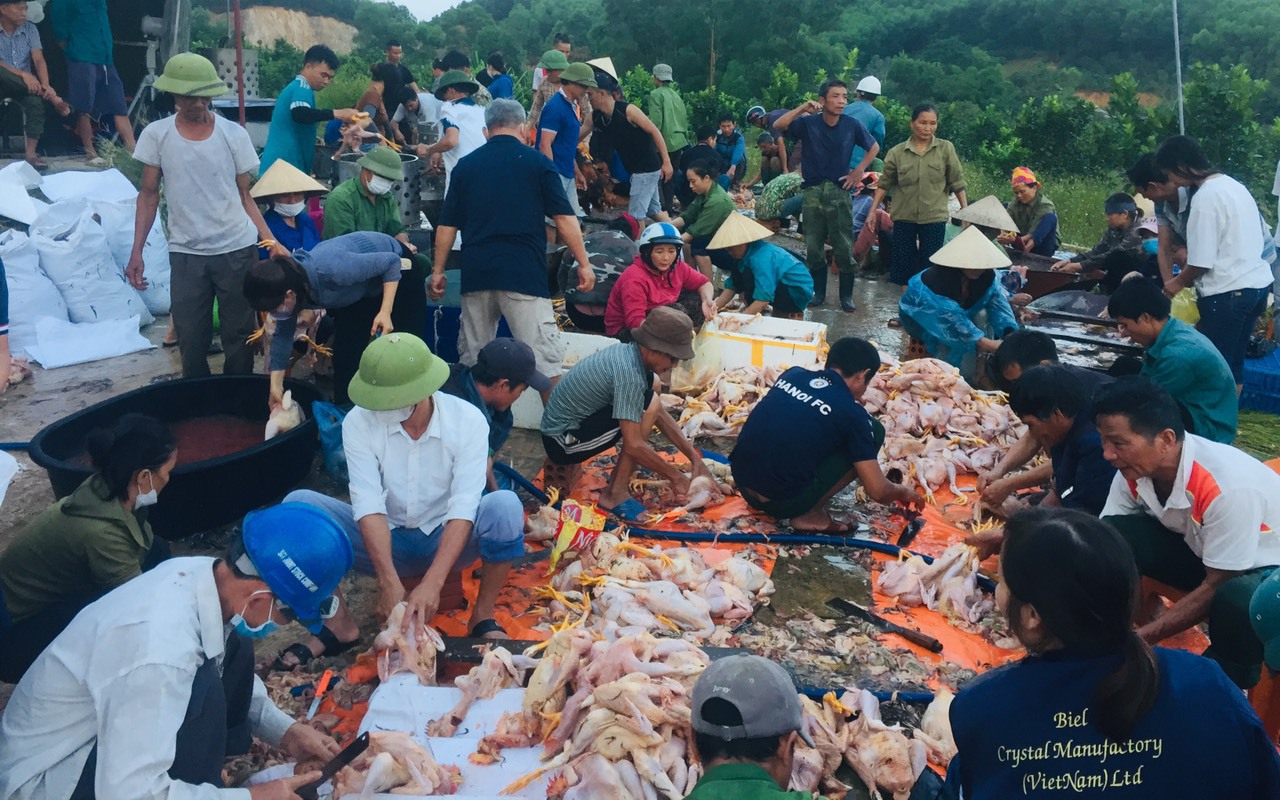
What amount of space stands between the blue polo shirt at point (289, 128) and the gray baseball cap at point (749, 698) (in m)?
6.18

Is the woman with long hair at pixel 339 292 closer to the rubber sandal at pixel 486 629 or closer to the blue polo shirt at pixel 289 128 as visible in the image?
the rubber sandal at pixel 486 629

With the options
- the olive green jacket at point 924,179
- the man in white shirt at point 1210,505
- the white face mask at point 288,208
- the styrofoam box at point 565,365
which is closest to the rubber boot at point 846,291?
the olive green jacket at point 924,179

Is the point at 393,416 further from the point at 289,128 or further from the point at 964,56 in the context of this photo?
the point at 964,56

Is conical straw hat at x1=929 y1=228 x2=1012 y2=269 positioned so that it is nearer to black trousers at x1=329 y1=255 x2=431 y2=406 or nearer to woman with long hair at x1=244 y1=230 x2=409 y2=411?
black trousers at x1=329 y1=255 x2=431 y2=406

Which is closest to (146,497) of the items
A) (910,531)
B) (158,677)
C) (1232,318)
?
(158,677)

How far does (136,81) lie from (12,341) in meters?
7.62

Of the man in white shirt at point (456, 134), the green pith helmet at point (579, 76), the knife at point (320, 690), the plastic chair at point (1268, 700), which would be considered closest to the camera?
the plastic chair at point (1268, 700)

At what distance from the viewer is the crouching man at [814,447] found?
4902 millimetres

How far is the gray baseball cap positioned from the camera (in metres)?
2.26

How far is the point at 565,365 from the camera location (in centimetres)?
638

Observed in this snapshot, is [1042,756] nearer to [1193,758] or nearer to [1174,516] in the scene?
[1193,758]

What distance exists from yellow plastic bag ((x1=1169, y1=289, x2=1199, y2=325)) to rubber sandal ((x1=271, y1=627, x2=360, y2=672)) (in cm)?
577

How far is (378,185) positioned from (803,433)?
319 centimetres

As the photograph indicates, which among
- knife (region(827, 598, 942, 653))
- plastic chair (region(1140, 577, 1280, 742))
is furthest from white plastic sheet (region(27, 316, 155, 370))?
plastic chair (region(1140, 577, 1280, 742))
